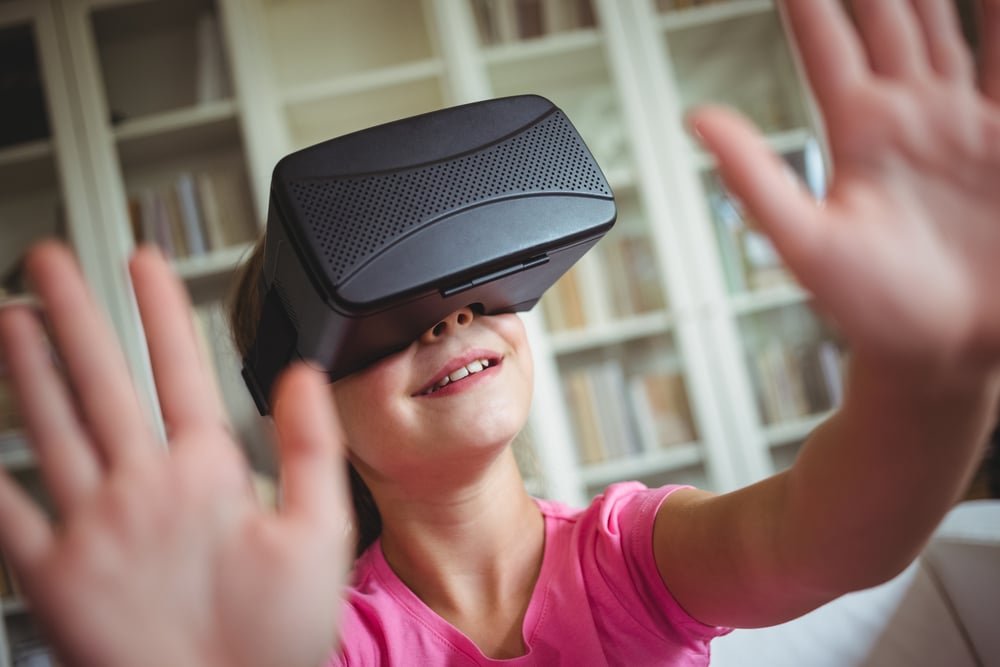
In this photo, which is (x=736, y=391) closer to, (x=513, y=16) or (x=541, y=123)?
(x=513, y=16)

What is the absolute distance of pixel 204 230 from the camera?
209 centimetres

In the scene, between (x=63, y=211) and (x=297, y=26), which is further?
(x=297, y=26)

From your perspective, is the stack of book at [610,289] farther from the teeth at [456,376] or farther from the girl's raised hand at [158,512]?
the girl's raised hand at [158,512]

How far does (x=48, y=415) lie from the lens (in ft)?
1.20

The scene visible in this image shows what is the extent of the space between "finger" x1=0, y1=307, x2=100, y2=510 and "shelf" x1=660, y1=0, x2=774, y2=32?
1.97 meters

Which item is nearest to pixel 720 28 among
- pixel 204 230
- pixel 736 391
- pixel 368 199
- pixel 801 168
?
pixel 801 168

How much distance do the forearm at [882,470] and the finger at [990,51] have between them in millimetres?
146

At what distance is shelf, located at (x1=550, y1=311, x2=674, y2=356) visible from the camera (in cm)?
204

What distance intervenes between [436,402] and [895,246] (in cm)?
38

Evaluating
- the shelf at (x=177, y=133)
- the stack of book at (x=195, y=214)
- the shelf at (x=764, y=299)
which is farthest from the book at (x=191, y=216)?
the shelf at (x=764, y=299)

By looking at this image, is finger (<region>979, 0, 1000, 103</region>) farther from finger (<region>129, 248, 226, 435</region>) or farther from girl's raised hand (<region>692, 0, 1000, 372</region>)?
finger (<region>129, 248, 226, 435</region>)

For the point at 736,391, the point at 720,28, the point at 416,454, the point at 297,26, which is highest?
A: the point at 297,26

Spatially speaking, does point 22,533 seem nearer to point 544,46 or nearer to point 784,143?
point 544,46

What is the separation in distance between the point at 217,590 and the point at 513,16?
1.97m
